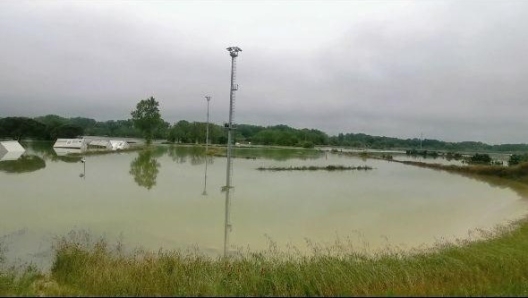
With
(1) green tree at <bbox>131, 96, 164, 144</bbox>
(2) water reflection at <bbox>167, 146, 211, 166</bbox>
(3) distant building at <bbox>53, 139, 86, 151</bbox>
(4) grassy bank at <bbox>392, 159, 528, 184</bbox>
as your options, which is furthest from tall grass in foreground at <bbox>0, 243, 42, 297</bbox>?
(1) green tree at <bbox>131, 96, 164, 144</bbox>

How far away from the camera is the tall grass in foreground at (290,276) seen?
495cm

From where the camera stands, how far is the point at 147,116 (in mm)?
62219

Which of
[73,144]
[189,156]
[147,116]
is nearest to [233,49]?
[189,156]

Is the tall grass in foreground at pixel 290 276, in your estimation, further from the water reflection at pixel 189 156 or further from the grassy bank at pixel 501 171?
the grassy bank at pixel 501 171

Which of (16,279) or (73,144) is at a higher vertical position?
(73,144)

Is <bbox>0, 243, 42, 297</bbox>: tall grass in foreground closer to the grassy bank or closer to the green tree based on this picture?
the grassy bank

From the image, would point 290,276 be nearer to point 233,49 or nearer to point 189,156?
point 233,49

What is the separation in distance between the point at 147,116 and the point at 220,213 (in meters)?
52.2

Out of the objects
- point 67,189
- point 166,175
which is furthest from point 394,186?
point 67,189

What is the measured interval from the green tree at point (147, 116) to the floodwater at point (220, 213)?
129 ft

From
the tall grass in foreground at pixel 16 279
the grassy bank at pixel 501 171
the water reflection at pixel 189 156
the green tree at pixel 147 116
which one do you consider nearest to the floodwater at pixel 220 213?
the tall grass in foreground at pixel 16 279

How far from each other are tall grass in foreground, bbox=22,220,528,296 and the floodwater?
1921 millimetres

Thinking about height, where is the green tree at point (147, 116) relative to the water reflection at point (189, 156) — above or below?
above

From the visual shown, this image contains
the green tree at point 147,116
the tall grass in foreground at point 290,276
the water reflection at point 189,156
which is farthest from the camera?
the green tree at point 147,116
